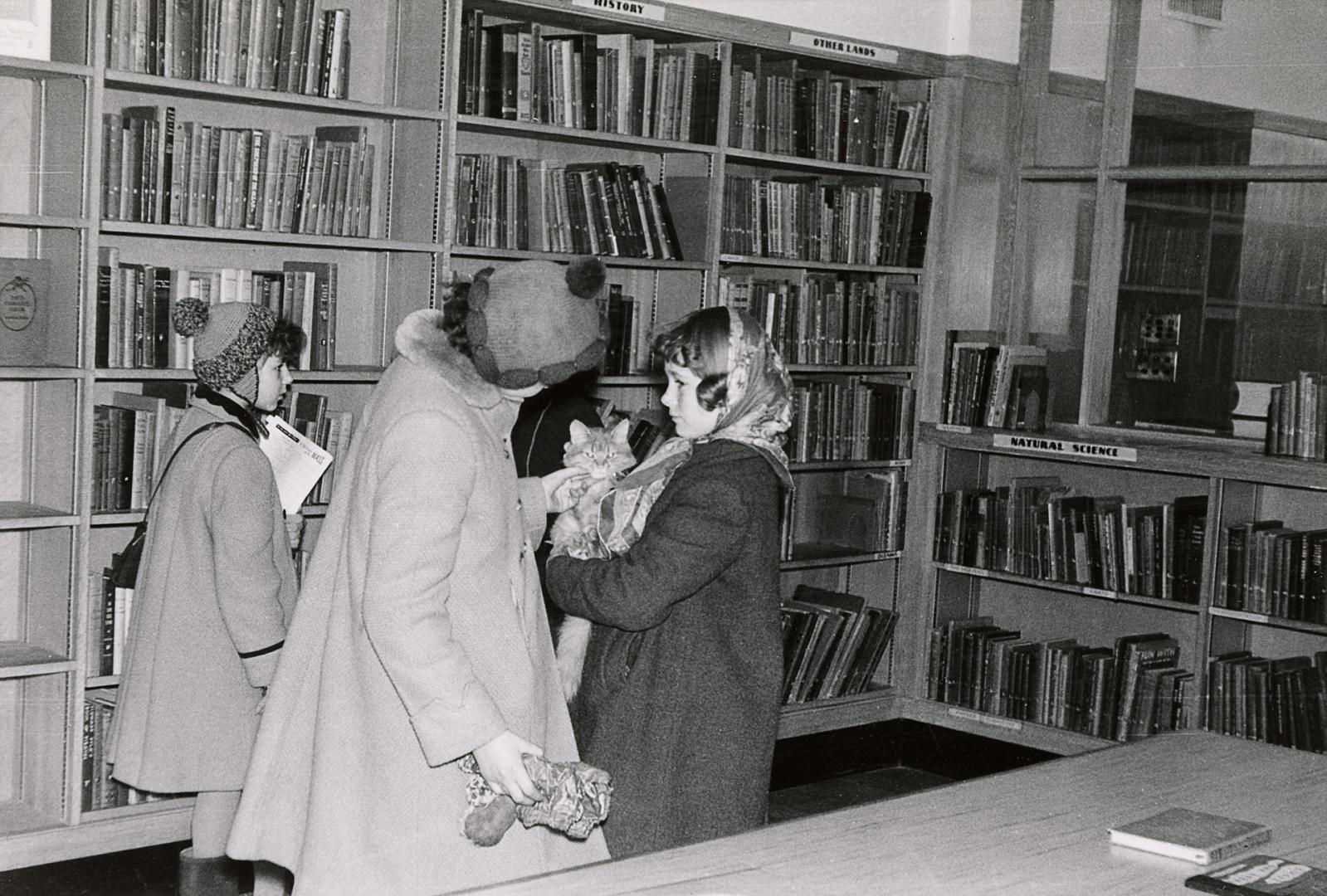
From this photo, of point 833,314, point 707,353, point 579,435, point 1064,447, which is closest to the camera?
point 707,353

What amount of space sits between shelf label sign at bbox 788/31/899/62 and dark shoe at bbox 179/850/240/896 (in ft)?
10.7

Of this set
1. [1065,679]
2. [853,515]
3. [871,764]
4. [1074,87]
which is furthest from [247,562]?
[1074,87]

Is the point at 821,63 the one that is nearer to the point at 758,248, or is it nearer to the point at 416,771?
the point at 758,248

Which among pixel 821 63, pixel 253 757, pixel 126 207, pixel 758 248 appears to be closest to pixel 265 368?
pixel 126 207

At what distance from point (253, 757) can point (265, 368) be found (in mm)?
1584

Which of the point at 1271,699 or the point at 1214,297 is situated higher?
the point at 1214,297

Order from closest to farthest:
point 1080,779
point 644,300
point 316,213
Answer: point 1080,779 < point 316,213 < point 644,300

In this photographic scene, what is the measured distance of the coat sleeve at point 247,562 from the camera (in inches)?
143

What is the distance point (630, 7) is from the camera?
4875mm

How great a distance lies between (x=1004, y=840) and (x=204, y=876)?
240 cm

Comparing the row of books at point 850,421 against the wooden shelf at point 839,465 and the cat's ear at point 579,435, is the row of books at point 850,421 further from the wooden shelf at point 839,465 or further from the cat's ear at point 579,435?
the cat's ear at point 579,435

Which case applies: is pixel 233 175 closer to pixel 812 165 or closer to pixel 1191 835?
pixel 812 165

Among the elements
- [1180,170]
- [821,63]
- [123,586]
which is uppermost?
[821,63]

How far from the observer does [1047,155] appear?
5.96 m
